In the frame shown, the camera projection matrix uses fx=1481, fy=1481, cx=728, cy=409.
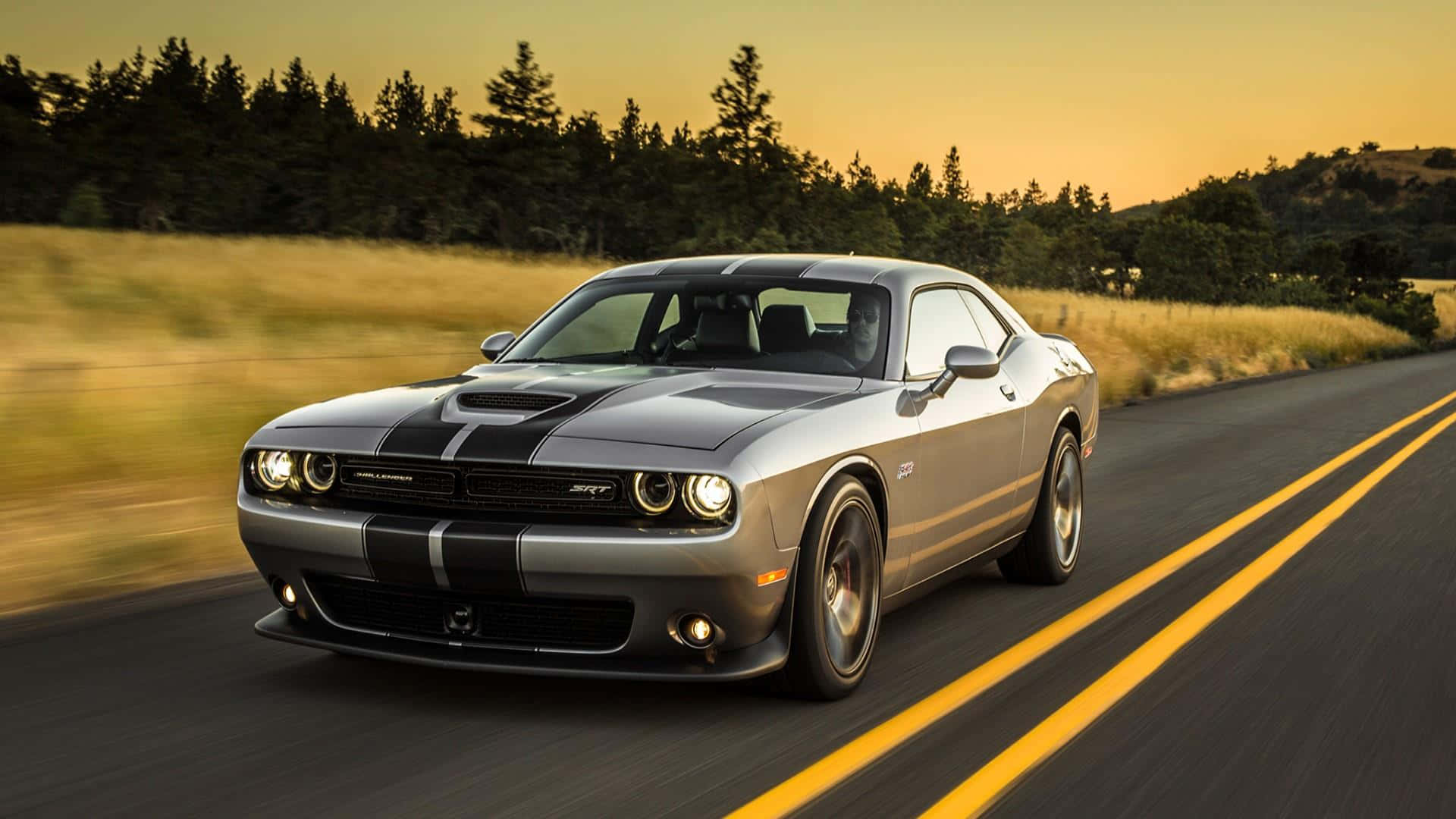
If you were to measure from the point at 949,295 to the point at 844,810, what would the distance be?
3242mm

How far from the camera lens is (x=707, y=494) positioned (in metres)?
4.27

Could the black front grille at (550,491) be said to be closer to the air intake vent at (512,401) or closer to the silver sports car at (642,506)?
the silver sports car at (642,506)

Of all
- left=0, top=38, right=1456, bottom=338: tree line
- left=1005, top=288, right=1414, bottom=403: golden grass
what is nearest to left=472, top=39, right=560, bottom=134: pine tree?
left=0, top=38, right=1456, bottom=338: tree line

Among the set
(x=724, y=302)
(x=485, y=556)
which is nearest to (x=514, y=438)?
(x=485, y=556)

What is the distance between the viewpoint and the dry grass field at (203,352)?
297 inches

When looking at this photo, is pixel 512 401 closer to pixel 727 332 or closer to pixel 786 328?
pixel 727 332

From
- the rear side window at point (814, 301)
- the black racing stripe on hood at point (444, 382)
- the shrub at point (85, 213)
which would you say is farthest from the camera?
the shrub at point (85, 213)

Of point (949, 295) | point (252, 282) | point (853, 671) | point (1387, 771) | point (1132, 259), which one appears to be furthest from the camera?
point (1132, 259)

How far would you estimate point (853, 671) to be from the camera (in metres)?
4.87

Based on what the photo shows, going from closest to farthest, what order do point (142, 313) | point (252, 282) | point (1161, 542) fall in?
1. point (1161, 542)
2. point (142, 313)
3. point (252, 282)

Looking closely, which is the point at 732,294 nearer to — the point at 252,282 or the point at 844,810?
the point at 844,810

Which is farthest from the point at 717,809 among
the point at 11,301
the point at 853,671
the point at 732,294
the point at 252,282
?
the point at 252,282

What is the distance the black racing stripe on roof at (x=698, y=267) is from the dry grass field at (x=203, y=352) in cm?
276

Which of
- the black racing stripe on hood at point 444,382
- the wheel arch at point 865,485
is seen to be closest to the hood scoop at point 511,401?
the black racing stripe on hood at point 444,382
